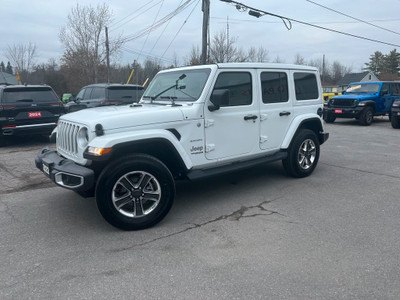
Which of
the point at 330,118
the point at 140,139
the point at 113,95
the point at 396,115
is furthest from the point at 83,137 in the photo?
the point at 330,118

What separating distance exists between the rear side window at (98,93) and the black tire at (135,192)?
8.11 metres

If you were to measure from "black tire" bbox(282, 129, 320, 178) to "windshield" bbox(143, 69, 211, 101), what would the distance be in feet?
7.20

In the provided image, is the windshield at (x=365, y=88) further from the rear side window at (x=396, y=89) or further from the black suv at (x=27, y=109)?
the black suv at (x=27, y=109)

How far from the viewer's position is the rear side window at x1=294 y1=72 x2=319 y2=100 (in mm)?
6032

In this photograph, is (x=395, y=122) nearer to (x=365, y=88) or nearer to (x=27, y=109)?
(x=365, y=88)

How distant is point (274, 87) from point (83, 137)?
321 cm

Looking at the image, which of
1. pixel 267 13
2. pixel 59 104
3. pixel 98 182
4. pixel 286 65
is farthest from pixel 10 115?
pixel 267 13

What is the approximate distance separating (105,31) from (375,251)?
97.8 ft

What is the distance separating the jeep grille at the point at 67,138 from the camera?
A: 4.10 m

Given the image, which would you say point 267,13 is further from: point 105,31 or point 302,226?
point 105,31

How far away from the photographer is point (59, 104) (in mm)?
9734

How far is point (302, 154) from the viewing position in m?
6.17

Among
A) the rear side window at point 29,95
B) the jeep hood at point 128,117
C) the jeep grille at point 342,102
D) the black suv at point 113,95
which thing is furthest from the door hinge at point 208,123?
the jeep grille at point 342,102

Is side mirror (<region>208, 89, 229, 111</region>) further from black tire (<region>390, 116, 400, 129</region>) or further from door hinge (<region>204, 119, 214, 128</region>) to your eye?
black tire (<region>390, 116, 400, 129</region>)
